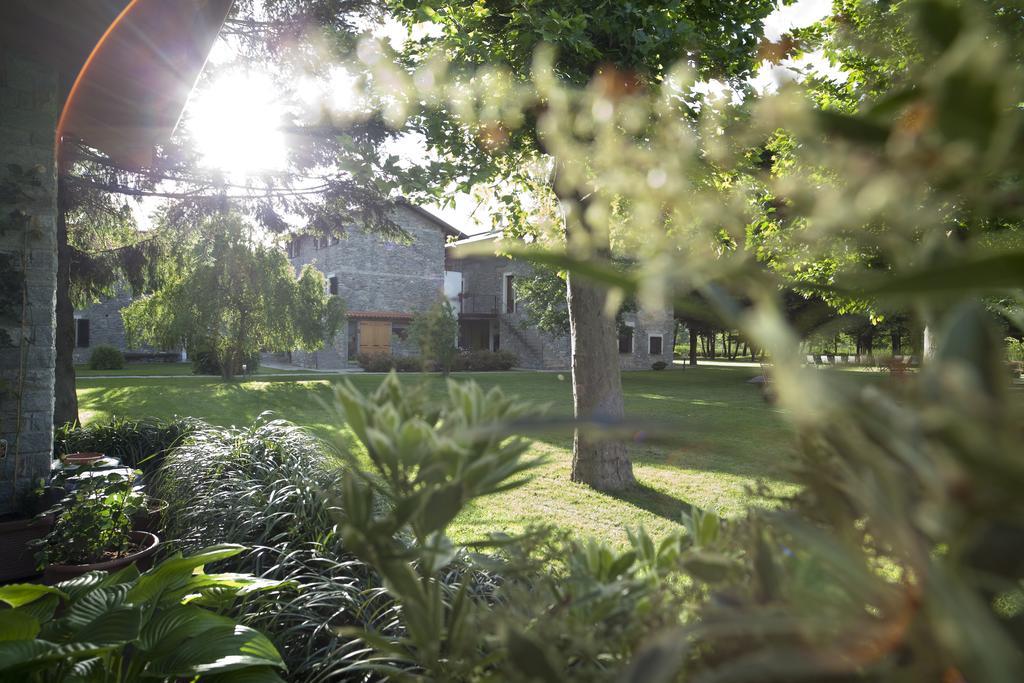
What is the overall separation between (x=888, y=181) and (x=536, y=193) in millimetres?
6530

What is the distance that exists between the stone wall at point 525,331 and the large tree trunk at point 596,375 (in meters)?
18.8

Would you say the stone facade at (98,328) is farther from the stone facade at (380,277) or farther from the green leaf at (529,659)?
the green leaf at (529,659)

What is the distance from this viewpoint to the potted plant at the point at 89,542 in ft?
9.56

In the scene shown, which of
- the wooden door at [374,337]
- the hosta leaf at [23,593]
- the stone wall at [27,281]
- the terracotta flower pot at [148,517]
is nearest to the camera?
the hosta leaf at [23,593]

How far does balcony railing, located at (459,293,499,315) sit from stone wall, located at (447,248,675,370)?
0.08m

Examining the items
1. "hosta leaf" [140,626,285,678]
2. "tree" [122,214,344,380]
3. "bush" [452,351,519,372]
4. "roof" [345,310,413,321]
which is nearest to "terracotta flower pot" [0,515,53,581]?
"hosta leaf" [140,626,285,678]

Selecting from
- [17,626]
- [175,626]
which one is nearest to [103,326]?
[17,626]

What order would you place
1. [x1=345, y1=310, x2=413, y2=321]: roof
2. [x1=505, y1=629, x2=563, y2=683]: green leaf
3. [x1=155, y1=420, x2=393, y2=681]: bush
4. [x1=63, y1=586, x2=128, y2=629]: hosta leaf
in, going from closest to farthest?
1. [x1=505, y1=629, x2=563, y2=683]: green leaf
2. [x1=63, y1=586, x2=128, y2=629]: hosta leaf
3. [x1=155, y1=420, x2=393, y2=681]: bush
4. [x1=345, y1=310, x2=413, y2=321]: roof

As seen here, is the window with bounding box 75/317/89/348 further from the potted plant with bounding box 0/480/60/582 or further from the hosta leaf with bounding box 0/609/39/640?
the hosta leaf with bounding box 0/609/39/640

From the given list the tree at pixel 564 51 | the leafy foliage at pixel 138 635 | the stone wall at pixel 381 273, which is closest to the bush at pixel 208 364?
the stone wall at pixel 381 273

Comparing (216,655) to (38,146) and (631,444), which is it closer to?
(38,146)

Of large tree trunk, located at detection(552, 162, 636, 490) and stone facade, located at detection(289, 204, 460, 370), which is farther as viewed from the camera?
stone facade, located at detection(289, 204, 460, 370)

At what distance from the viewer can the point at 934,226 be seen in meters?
0.57

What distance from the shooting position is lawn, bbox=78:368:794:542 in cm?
68
